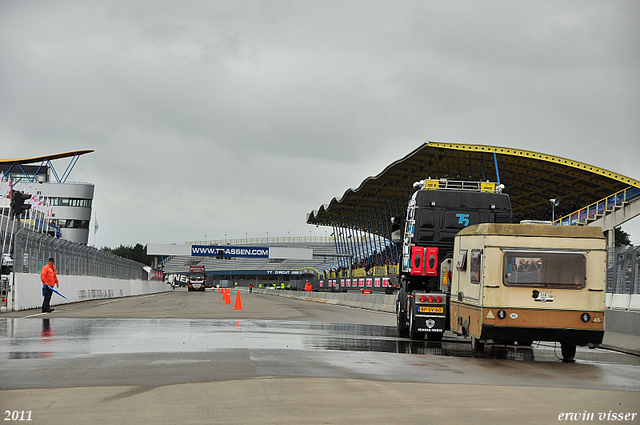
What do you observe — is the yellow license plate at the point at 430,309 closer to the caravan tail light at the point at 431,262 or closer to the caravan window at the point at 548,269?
the caravan tail light at the point at 431,262

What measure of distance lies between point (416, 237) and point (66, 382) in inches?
374

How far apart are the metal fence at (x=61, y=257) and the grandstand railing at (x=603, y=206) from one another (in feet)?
95.9

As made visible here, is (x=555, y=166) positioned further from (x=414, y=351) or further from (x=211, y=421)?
(x=211, y=421)

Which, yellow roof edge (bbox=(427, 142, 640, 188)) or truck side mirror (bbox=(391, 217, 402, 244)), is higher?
yellow roof edge (bbox=(427, 142, 640, 188))

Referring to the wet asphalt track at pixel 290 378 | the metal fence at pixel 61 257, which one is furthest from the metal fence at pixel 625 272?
the metal fence at pixel 61 257

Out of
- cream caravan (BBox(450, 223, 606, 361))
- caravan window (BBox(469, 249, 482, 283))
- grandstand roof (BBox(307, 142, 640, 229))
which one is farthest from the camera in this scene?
grandstand roof (BBox(307, 142, 640, 229))

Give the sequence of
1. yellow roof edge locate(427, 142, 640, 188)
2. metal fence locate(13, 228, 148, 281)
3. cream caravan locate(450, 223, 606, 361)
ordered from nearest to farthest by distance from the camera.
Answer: cream caravan locate(450, 223, 606, 361) < metal fence locate(13, 228, 148, 281) < yellow roof edge locate(427, 142, 640, 188)

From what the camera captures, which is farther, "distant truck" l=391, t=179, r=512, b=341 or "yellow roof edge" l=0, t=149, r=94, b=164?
"yellow roof edge" l=0, t=149, r=94, b=164

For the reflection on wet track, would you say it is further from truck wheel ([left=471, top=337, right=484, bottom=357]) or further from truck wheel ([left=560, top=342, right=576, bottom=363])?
truck wheel ([left=560, top=342, right=576, bottom=363])

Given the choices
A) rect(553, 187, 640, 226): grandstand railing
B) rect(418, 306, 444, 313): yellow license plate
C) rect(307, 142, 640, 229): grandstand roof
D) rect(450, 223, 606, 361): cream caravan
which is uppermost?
rect(307, 142, 640, 229): grandstand roof

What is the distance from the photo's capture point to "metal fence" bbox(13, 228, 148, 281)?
27625 mm

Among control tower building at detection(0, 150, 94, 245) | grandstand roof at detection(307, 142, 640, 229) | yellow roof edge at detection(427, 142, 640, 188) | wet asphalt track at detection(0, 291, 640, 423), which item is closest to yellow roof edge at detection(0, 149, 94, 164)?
control tower building at detection(0, 150, 94, 245)

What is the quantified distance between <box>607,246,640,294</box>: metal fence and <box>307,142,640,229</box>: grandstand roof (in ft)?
68.0

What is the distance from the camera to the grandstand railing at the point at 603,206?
4762cm
